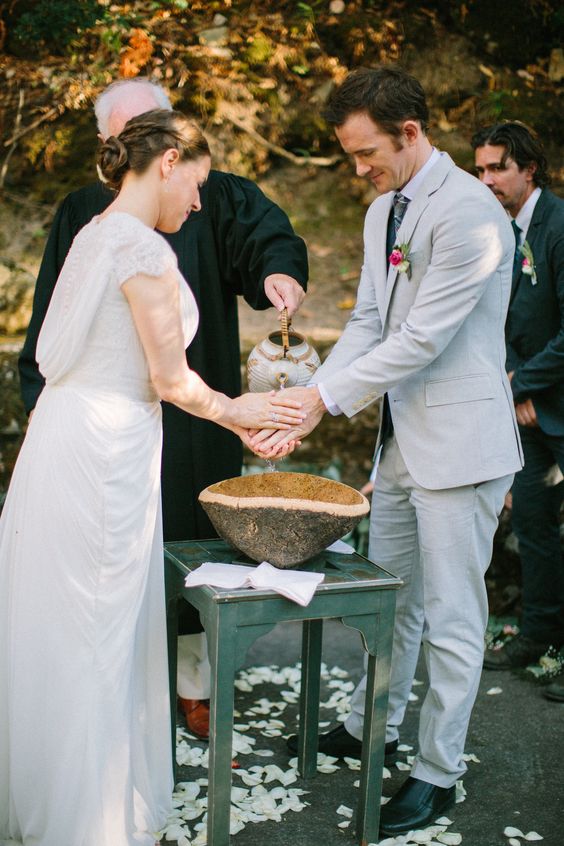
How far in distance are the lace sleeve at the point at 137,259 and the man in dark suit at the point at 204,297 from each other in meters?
0.99

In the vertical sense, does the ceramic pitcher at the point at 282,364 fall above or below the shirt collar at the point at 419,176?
below

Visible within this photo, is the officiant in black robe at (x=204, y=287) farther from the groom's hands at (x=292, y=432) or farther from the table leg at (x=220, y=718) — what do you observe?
the table leg at (x=220, y=718)

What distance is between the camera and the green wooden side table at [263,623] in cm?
242

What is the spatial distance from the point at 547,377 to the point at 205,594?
6.44 ft

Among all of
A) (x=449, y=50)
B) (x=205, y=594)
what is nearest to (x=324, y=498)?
(x=205, y=594)

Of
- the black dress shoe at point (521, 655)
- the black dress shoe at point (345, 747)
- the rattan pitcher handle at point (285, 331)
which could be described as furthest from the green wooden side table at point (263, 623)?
the black dress shoe at point (521, 655)

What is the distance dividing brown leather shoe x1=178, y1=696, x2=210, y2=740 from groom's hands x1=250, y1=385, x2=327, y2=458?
3.90ft

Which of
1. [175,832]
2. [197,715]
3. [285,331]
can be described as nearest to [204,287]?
[285,331]

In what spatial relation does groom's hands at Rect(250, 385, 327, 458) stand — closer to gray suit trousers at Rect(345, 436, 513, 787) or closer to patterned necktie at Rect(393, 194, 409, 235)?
gray suit trousers at Rect(345, 436, 513, 787)

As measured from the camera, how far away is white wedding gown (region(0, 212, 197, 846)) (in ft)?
7.85

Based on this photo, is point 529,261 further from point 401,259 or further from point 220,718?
point 220,718

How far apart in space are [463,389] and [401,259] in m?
0.42

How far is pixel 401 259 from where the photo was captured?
2.74m

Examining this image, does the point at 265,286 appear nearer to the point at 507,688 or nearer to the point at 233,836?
the point at 233,836
